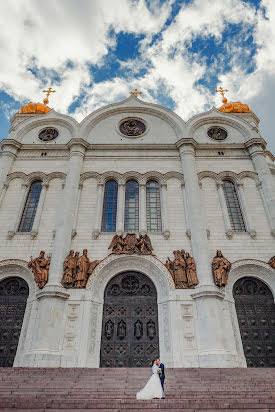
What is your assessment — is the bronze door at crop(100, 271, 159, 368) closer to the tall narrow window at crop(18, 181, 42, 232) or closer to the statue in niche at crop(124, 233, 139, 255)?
the statue in niche at crop(124, 233, 139, 255)

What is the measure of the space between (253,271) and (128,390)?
28.0 ft

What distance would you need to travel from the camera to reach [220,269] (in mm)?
12914

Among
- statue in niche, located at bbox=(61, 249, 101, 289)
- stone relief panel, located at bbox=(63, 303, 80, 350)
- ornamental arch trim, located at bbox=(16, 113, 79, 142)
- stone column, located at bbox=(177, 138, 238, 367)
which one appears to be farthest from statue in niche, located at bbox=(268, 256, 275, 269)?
ornamental arch trim, located at bbox=(16, 113, 79, 142)

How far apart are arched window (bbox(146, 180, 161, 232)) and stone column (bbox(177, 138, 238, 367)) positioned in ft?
5.78

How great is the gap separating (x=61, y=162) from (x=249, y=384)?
14.5 metres

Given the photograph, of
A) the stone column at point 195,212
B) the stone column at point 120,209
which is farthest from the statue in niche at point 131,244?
the stone column at point 195,212

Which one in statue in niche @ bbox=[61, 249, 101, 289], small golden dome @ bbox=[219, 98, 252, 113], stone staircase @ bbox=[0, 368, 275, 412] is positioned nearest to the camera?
stone staircase @ bbox=[0, 368, 275, 412]

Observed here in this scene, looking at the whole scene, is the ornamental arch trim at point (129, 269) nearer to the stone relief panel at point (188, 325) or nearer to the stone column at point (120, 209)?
the stone relief panel at point (188, 325)

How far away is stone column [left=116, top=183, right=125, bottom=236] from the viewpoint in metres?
14.6

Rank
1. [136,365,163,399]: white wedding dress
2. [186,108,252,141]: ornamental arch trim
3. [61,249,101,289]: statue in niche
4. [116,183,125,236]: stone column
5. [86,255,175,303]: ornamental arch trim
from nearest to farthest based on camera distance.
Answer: [136,365,163,399]: white wedding dress → [61,249,101,289]: statue in niche → [86,255,175,303]: ornamental arch trim → [116,183,125,236]: stone column → [186,108,252,141]: ornamental arch trim

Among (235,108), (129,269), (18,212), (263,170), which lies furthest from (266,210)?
(18,212)

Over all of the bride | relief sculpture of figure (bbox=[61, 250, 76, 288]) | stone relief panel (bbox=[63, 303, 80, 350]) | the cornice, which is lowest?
the bride

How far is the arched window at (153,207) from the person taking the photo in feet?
49.5

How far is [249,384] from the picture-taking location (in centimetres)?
827
